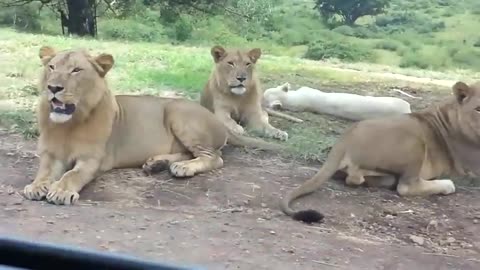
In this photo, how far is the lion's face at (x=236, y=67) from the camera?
6207 millimetres

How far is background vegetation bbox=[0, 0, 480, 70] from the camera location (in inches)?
583

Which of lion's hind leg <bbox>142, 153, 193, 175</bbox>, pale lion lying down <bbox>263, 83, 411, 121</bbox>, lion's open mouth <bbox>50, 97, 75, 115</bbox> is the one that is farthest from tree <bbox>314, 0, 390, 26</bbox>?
lion's open mouth <bbox>50, 97, 75, 115</bbox>

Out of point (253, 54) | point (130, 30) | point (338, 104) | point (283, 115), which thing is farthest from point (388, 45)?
point (253, 54)

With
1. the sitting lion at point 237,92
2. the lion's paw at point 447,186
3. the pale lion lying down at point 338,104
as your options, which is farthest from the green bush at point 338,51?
the lion's paw at point 447,186

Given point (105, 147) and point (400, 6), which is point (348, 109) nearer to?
point (105, 147)

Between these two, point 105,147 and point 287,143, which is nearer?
point 105,147

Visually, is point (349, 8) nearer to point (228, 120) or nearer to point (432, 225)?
point (228, 120)

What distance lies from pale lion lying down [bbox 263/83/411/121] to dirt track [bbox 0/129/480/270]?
59.1 inches

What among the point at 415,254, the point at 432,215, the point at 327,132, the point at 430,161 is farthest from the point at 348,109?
the point at 415,254

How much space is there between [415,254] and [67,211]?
159 cm

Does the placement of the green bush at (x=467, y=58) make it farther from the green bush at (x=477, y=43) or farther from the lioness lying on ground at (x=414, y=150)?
the lioness lying on ground at (x=414, y=150)

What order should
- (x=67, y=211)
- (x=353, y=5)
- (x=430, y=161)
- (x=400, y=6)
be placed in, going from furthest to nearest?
1. (x=400, y=6)
2. (x=353, y=5)
3. (x=430, y=161)
4. (x=67, y=211)

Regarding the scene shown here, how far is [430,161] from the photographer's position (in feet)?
16.6

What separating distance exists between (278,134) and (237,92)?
1.40 feet
